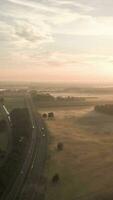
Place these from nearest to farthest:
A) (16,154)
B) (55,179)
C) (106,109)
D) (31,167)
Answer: (55,179) < (31,167) < (16,154) < (106,109)

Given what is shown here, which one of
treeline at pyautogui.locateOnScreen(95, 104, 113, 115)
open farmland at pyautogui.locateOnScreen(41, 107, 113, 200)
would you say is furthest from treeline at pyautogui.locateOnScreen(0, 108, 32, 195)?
treeline at pyautogui.locateOnScreen(95, 104, 113, 115)

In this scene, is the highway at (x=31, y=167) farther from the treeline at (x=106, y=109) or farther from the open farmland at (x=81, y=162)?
the treeline at (x=106, y=109)

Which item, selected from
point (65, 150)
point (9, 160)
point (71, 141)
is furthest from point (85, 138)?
point (9, 160)

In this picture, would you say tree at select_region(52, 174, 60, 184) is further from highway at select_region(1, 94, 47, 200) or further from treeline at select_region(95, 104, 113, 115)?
treeline at select_region(95, 104, 113, 115)

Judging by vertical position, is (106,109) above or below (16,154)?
above

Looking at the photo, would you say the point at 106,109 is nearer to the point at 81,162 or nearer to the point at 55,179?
Result: the point at 81,162

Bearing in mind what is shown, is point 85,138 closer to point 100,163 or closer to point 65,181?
point 100,163

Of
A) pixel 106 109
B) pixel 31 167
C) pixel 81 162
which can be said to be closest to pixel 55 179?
pixel 31 167
